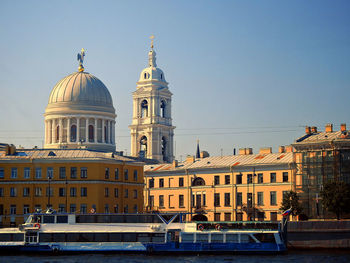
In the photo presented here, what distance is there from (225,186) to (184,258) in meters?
41.9

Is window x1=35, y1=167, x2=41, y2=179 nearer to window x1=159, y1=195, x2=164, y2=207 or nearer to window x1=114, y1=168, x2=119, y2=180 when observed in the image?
window x1=114, y1=168, x2=119, y2=180

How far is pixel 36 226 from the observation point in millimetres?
68000

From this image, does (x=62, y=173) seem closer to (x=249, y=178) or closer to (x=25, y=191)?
(x=25, y=191)

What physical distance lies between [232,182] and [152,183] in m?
14.0

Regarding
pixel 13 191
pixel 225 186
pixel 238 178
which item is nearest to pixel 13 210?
pixel 13 191

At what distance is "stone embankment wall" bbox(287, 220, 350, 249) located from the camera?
72312 mm

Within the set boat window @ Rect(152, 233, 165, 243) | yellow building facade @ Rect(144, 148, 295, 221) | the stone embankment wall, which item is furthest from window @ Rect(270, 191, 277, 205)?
boat window @ Rect(152, 233, 165, 243)

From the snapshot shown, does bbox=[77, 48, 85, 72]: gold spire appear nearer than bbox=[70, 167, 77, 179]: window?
No

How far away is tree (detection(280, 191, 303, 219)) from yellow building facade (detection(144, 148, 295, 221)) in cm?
629

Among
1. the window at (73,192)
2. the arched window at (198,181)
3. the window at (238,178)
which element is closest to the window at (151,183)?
the arched window at (198,181)

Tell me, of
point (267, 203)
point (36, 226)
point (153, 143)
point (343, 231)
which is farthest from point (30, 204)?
point (153, 143)

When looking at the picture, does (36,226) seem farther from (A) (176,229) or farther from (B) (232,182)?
(B) (232,182)

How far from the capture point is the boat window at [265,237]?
220ft

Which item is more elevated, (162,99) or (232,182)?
(162,99)
